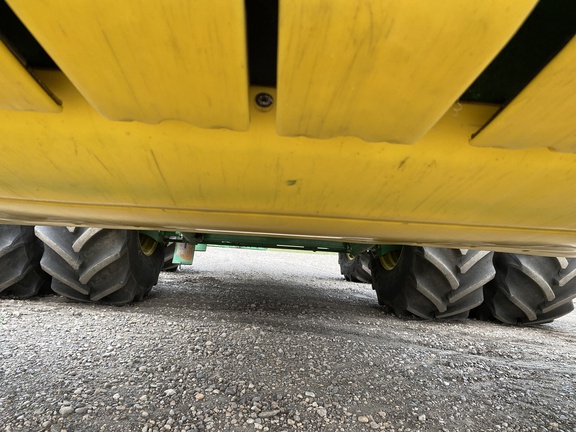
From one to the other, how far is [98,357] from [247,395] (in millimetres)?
621

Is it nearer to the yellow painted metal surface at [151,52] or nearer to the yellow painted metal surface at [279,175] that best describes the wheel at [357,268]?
the yellow painted metal surface at [279,175]

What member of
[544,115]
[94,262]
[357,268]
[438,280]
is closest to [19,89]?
[544,115]

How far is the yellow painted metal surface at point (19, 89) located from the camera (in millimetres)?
376

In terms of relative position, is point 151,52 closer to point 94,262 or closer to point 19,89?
point 19,89

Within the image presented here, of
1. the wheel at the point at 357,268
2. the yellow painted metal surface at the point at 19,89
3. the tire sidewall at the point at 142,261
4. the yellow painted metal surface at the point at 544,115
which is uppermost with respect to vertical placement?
the yellow painted metal surface at the point at 544,115

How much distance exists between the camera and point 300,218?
80 centimetres

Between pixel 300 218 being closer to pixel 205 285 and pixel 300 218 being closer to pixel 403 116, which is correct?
pixel 403 116

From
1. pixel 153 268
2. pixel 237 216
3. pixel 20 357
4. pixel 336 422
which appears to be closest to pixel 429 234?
pixel 237 216

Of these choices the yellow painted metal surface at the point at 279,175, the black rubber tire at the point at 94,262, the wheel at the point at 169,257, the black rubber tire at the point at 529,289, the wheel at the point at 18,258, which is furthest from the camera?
the wheel at the point at 169,257

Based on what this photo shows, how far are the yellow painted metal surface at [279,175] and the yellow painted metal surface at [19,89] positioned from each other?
43 millimetres

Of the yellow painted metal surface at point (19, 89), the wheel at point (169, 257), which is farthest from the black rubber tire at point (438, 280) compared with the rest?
the wheel at point (169, 257)

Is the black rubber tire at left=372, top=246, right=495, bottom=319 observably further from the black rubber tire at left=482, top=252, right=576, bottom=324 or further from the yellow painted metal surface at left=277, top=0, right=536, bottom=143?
the yellow painted metal surface at left=277, top=0, right=536, bottom=143

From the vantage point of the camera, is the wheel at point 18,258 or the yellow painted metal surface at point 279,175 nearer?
the yellow painted metal surface at point 279,175

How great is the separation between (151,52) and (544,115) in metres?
0.42
